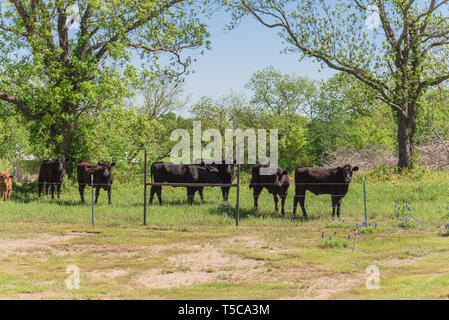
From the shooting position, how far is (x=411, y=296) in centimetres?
820

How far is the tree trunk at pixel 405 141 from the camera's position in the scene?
2981 centimetres

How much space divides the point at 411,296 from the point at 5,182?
20.8m

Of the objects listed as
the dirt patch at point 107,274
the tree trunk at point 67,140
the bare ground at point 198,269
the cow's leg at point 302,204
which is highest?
the tree trunk at point 67,140

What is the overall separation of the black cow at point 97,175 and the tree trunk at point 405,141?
17.1 m

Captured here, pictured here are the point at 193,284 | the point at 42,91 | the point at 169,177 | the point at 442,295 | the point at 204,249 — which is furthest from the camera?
the point at 42,91

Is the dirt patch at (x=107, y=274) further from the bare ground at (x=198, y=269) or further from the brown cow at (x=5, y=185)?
the brown cow at (x=5, y=185)

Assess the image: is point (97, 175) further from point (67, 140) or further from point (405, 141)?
point (405, 141)

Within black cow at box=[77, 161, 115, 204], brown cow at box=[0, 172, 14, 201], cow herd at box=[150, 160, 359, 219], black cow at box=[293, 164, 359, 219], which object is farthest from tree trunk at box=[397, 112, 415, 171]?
brown cow at box=[0, 172, 14, 201]

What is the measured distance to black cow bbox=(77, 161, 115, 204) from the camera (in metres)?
21.9

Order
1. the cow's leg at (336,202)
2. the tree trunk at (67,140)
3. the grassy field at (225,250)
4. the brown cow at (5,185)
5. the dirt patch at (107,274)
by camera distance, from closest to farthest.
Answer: the grassy field at (225,250) < the dirt patch at (107,274) < the cow's leg at (336,202) < the brown cow at (5,185) < the tree trunk at (67,140)

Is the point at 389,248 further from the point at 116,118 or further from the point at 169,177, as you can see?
the point at 116,118

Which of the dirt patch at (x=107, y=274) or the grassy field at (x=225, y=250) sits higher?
the grassy field at (x=225, y=250)

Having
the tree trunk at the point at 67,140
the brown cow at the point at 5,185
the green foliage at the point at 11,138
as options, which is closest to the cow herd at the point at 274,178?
the brown cow at the point at 5,185

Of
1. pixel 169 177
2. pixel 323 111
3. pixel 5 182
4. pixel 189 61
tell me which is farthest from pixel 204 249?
pixel 323 111
